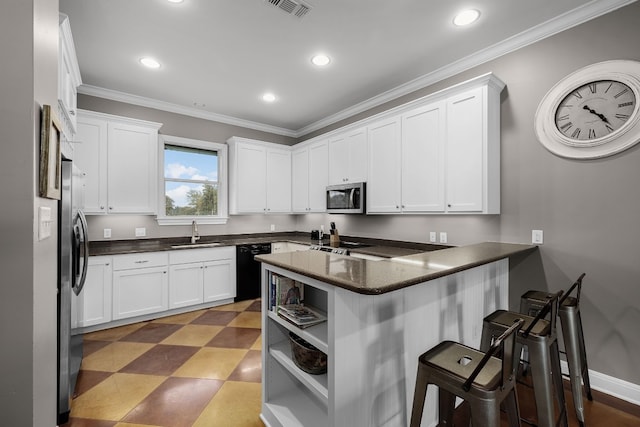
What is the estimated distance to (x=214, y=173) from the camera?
457cm

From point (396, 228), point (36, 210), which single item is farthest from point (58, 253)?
point (396, 228)

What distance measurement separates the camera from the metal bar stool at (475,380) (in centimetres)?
102

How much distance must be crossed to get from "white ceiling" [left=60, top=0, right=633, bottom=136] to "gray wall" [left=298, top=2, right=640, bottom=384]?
195 millimetres

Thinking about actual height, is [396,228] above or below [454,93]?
below

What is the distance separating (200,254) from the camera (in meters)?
3.83

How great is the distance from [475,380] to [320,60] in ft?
9.63

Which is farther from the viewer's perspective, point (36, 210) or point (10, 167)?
point (36, 210)

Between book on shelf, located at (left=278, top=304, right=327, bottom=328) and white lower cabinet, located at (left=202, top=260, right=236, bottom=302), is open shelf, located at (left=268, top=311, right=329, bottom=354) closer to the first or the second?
book on shelf, located at (left=278, top=304, right=327, bottom=328)

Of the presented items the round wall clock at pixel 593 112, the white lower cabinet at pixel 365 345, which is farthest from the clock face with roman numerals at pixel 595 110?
the white lower cabinet at pixel 365 345

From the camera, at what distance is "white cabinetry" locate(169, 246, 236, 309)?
3.63m

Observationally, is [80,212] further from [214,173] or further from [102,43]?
[214,173]

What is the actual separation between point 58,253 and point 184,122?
2.94 m

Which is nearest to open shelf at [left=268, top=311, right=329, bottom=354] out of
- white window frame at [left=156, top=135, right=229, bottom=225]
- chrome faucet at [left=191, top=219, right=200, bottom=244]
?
chrome faucet at [left=191, top=219, right=200, bottom=244]

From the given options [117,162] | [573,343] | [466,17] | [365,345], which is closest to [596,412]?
[573,343]
